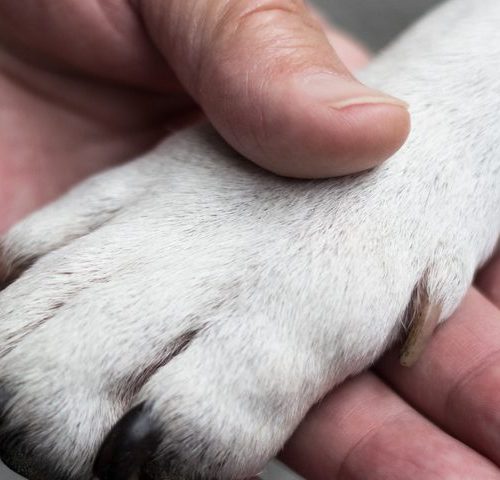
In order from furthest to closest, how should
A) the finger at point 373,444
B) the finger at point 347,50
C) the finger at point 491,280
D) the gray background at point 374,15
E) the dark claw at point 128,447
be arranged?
the gray background at point 374,15
the finger at point 347,50
the finger at point 491,280
the finger at point 373,444
the dark claw at point 128,447

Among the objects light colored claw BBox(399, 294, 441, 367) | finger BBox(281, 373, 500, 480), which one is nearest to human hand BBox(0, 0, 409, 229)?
light colored claw BBox(399, 294, 441, 367)

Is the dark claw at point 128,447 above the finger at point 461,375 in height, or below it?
above

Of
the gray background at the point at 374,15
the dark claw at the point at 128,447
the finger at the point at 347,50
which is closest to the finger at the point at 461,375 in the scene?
the dark claw at the point at 128,447

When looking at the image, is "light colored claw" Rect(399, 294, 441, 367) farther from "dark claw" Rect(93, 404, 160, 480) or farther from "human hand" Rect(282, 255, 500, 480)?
"dark claw" Rect(93, 404, 160, 480)

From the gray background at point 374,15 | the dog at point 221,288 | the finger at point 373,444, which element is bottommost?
the gray background at point 374,15

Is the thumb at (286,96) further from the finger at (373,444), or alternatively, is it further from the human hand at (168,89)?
the finger at (373,444)

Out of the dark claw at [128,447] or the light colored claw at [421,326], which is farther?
the light colored claw at [421,326]

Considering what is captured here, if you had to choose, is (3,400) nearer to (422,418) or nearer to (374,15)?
(422,418)

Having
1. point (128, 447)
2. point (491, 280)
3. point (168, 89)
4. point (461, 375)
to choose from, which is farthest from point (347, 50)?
point (128, 447)
